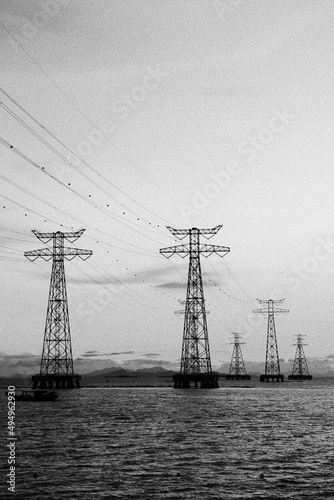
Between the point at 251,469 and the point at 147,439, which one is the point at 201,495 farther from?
the point at 147,439

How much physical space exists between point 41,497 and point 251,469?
655 inches

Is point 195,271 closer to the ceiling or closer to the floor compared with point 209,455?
closer to the ceiling

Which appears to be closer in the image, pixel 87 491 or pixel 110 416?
pixel 87 491

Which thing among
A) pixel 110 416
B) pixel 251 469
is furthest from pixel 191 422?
pixel 251 469

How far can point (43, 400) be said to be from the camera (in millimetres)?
133625

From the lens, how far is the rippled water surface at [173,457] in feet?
141

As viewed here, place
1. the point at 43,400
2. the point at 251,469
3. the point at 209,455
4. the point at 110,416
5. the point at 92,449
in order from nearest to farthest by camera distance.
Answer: the point at 251,469
the point at 209,455
the point at 92,449
the point at 110,416
the point at 43,400

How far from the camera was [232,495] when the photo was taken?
137 ft

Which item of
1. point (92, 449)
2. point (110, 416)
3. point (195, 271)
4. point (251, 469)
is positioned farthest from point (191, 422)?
point (195, 271)

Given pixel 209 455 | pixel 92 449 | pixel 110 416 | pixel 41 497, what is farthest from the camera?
pixel 110 416

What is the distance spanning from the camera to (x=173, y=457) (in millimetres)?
55281

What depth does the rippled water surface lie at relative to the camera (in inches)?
1690

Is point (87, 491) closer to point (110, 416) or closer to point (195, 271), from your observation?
point (110, 416)

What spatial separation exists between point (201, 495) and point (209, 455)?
15.1m
